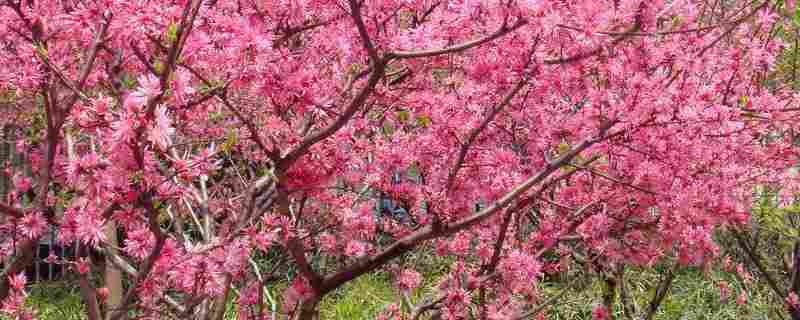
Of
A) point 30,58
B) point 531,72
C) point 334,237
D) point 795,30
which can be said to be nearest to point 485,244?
point 334,237

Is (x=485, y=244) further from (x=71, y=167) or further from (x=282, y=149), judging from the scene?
(x=71, y=167)

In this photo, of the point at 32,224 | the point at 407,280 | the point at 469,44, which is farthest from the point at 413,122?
the point at 32,224

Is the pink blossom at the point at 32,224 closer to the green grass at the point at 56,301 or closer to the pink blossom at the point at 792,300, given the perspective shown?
the pink blossom at the point at 792,300

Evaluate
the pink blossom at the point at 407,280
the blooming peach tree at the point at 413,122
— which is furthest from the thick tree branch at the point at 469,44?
the pink blossom at the point at 407,280

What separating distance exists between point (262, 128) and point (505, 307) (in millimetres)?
1761

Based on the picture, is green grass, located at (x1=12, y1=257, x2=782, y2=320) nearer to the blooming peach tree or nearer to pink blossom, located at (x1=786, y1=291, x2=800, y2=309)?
pink blossom, located at (x1=786, y1=291, x2=800, y2=309)

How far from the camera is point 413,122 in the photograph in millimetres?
3623

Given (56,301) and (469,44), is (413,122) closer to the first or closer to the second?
(469,44)

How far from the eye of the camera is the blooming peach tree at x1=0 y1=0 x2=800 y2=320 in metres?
2.16

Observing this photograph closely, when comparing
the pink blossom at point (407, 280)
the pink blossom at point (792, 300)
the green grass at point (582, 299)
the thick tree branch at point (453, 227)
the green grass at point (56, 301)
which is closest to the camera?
the thick tree branch at point (453, 227)

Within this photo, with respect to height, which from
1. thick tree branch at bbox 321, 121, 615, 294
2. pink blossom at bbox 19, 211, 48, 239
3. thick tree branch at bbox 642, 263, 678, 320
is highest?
pink blossom at bbox 19, 211, 48, 239

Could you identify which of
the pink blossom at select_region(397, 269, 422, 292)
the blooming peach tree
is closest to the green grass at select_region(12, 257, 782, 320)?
the pink blossom at select_region(397, 269, 422, 292)

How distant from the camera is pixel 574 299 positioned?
7.37 m

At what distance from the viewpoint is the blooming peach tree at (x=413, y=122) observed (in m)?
2.16
